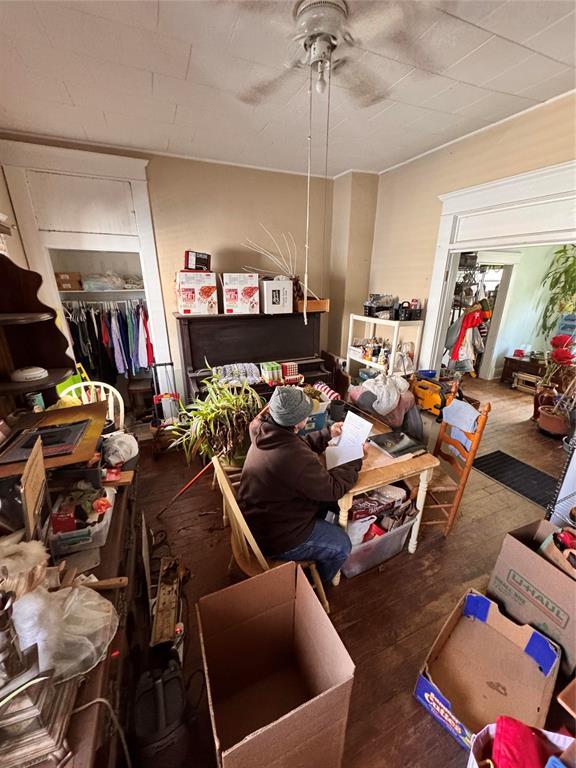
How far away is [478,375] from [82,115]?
5.71 metres

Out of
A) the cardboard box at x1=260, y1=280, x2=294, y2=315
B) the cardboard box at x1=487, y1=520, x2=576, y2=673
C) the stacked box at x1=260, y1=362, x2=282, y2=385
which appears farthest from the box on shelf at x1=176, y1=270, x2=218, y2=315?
the cardboard box at x1=487, y1=520, x2=576, y2=673

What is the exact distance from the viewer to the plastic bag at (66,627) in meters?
0.61

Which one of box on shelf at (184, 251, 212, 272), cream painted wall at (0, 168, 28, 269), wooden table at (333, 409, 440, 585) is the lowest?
wooden table at (333, 409, 440, 585)

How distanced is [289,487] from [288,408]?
345 millimetres

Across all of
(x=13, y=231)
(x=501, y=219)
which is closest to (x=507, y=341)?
(x=501, y=219)

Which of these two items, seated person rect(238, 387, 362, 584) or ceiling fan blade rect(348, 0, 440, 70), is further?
seated person rect(238, 387, 362, 584)

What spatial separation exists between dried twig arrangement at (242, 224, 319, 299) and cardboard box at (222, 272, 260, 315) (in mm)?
409

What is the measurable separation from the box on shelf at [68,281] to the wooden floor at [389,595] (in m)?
1.77

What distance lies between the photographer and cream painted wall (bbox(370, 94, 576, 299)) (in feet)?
6.15

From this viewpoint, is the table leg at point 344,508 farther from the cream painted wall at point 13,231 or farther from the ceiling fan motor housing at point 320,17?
the cream painted wall at point 13,231

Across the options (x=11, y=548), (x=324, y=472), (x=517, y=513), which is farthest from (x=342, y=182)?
(x=11, y=548)

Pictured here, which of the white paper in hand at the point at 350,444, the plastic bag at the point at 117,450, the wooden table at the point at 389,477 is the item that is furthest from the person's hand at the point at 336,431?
the plastic bag at the point at 117,450

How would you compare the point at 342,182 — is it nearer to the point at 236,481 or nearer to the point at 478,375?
the point at 236,481

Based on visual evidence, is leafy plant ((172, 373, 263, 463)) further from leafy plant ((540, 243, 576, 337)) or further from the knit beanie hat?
leafy plant ((540, 243, 576, 337))
